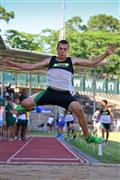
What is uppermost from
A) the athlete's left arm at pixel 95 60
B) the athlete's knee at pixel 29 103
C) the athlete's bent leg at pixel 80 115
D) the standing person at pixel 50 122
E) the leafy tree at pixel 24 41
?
the leafy tree at pixel 24 41

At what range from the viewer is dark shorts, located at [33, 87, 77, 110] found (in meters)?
8.56

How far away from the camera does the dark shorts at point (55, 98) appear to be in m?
8.56

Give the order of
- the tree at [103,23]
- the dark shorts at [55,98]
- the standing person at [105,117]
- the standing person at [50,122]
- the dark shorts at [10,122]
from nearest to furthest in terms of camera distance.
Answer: the dark shorts at [55,98], the standing person at [105,117], the dark shorts at [10,122], the standing person at [50,122], the tree at [103,23]

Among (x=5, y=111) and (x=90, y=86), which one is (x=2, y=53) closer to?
(x=5, y=111)

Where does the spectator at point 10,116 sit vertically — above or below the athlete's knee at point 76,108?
below

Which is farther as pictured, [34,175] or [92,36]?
[92,36]

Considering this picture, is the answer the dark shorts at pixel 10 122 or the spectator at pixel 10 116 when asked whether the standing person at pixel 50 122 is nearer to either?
the spectator at pixel 10 116

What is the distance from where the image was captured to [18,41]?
63562 millimetres

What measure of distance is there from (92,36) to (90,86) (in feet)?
59.8

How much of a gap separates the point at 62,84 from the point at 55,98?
0.33 m

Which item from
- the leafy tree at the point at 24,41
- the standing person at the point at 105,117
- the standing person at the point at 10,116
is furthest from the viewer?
the leafy tree at the point at 24,41

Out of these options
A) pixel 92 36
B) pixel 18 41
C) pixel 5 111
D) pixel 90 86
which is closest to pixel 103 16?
pixel 92 36

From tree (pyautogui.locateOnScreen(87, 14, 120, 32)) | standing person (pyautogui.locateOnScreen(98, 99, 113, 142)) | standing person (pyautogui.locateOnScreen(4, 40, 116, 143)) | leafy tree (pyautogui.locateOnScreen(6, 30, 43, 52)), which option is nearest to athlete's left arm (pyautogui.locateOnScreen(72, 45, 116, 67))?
standing person (pyautogui.locateOnScreen(4, 40, 116, 143))

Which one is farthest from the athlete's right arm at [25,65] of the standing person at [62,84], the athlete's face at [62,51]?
the athlete's face at [62,51]
